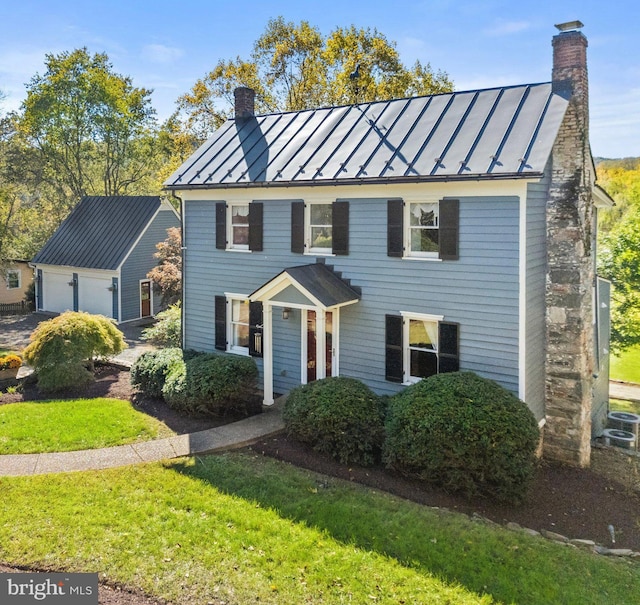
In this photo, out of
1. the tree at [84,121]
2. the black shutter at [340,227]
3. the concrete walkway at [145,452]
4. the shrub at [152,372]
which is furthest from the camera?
the tree at [84,121]

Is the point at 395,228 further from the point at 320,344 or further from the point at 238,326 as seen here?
the point at 238,326

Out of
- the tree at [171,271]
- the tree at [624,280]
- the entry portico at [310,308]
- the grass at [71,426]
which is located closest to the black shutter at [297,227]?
the entry portico at [310,308]

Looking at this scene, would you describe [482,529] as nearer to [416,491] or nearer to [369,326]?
[416,491]

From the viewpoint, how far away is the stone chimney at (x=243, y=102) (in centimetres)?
1745

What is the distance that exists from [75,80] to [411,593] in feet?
124

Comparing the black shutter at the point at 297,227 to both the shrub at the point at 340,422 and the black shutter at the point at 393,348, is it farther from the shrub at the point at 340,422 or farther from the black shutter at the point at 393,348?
the shrub at the point at 340,422

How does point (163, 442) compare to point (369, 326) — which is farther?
point (369, 326)

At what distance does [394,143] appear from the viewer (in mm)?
12906

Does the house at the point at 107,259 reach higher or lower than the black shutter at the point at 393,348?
higher

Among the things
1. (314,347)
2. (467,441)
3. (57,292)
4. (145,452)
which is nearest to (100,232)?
(57,292)

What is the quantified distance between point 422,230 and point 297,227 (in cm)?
323

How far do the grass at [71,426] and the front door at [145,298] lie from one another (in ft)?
44.6

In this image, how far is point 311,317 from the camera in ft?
45.4

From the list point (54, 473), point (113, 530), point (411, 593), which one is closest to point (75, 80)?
point (54, 473)
